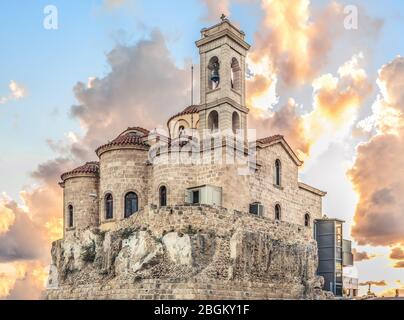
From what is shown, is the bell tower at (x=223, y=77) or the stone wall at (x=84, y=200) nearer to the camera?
the bell tower at (x=223, y=77)

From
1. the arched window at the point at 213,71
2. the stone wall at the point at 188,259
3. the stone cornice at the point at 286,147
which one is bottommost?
the stone wall at the point at 188,259

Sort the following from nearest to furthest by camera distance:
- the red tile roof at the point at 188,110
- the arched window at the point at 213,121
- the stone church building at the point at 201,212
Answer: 1. the stone church building at the point at 201,212
2. the arched window at the point at 213,121
3. the red tile roof at the point at 188,110

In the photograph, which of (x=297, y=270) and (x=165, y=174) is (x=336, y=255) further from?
(x=165, y=174)

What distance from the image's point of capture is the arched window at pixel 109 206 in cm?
3394

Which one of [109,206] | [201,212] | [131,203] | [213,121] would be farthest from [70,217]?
[201,212]

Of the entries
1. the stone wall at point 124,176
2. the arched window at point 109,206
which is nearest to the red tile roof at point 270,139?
the stone wall at point 124,176

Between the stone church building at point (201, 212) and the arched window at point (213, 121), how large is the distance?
0.06 metres

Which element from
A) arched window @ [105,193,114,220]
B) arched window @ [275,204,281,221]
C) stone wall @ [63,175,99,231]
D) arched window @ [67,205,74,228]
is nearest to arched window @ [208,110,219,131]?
arched window @ [275,204,281,221]

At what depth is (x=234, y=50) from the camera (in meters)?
35.3

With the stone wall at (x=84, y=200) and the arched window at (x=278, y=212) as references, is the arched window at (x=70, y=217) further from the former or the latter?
the arched window at (x=278, y=212)

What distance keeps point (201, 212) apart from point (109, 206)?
25.4ft

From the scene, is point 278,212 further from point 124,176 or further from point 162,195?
point 124,176

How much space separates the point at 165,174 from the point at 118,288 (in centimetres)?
736

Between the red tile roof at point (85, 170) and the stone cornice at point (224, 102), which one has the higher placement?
the stone cornice at point (224, 102)
